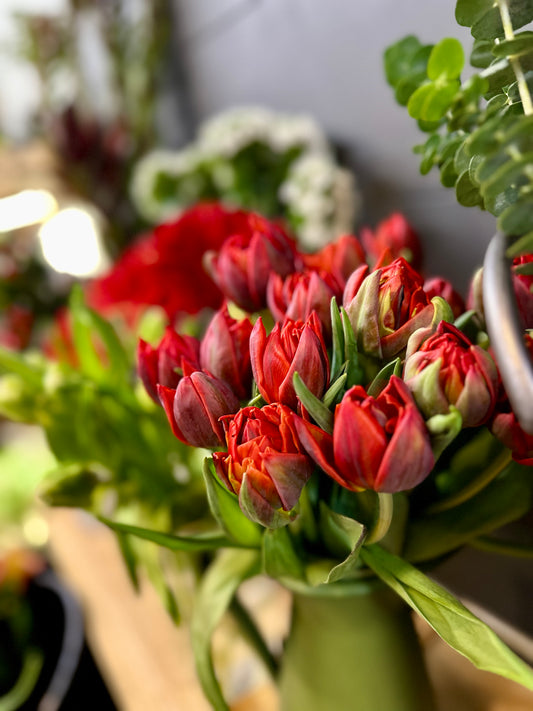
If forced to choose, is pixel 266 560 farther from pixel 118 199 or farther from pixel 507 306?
pixel 118 199

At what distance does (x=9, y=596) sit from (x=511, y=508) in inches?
20.3

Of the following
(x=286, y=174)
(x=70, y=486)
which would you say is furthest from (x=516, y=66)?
(x=286, y=174)

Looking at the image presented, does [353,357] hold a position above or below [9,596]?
above

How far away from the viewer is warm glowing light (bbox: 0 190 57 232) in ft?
2.73

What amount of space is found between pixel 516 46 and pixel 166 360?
18 cm

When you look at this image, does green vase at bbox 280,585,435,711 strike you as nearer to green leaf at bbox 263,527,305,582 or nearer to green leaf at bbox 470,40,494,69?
green leaf at bbox 263,527,305,582

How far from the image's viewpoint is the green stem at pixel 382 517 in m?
0.26

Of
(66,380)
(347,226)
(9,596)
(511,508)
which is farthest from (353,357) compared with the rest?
(9,596)

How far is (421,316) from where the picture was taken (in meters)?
0.24

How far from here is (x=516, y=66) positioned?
22 centimetres

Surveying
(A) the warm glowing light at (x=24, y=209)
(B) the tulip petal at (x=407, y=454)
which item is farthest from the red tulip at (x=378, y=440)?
(A) the warm glowing light at (x=24, y=209)

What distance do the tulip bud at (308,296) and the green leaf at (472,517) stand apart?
0.12 metres

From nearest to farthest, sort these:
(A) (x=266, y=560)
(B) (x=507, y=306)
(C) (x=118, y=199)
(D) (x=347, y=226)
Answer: (B) (x=507, y=306)
(A) (x=266, y=560)
(D) (x=347, y=226)
(C) (x=118, y=199)

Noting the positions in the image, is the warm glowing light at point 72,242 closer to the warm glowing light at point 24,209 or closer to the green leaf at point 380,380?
the warm glowing light at point 24,209
